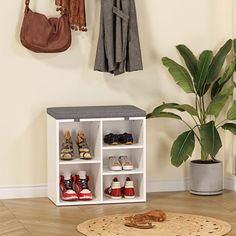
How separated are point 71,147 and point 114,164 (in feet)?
1.09

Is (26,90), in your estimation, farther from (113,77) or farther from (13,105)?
(113,77)

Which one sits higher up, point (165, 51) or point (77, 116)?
point (165, 51)

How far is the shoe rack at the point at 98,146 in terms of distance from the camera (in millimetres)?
5457

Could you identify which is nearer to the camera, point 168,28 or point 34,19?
point 34,19

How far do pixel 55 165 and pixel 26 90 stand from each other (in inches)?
24.6

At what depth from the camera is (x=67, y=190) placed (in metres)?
5.55

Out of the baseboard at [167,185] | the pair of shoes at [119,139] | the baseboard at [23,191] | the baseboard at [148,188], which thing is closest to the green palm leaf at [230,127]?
the baseboard at [148,188]

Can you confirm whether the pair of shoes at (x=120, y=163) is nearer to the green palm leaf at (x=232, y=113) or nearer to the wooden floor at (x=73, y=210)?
the wooden floor at (x=73, y=210)

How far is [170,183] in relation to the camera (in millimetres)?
6027

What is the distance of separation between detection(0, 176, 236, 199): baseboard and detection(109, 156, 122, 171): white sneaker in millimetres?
426

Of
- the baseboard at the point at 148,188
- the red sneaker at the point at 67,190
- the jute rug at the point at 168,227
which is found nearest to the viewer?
the jute rug at the point at 168,227

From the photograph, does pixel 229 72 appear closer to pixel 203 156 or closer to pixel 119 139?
pixel 203 156

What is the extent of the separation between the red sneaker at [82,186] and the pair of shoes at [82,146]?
15 cm

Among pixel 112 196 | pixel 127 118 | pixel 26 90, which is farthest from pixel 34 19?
pixel 112 196
